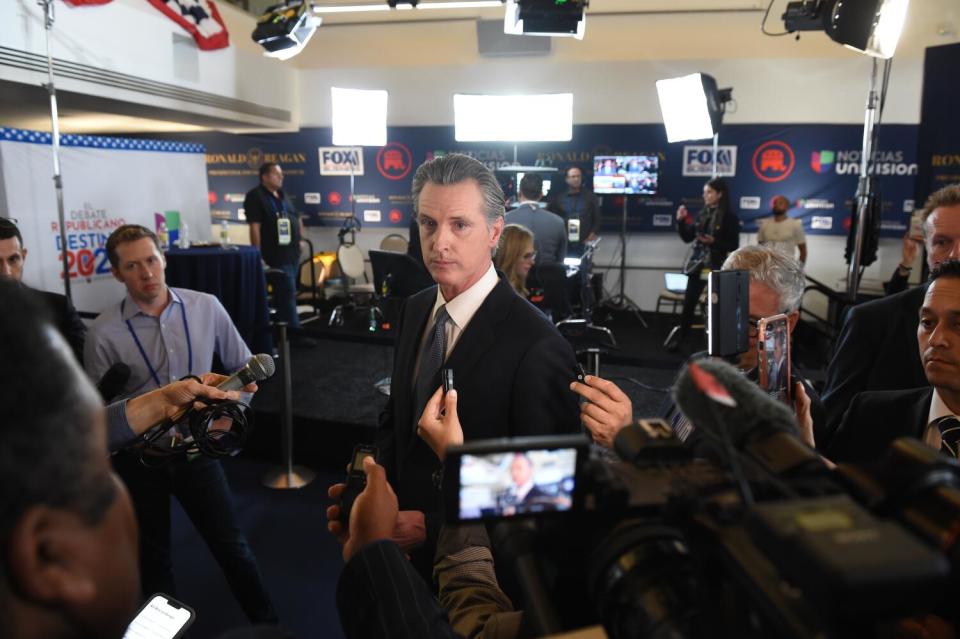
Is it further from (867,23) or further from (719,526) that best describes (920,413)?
(867,23)

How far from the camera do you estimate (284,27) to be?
5090 mm

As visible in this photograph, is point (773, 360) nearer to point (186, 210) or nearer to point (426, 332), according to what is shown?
point (426, 332)

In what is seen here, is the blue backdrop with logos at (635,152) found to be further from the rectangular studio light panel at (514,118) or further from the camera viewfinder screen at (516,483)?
the camera viewfinder screen at (516,483)

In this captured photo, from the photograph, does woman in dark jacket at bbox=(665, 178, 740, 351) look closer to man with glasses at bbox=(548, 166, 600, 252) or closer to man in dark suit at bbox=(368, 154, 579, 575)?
man with glasses at bbox=(548, 166, 600, 252)

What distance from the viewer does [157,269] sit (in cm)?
226

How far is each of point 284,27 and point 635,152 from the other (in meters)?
4.32

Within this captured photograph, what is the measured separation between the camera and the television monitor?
7.36 metres

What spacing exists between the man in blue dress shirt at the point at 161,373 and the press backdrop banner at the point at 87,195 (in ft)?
9.18

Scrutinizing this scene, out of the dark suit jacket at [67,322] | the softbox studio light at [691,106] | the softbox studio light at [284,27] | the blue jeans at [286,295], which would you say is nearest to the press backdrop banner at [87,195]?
the blue jeans at [286,295]

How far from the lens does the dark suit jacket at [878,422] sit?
4.99 feet

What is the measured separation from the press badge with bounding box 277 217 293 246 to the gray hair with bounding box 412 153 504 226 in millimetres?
4617

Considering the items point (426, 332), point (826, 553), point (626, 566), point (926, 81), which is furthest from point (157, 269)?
point (926, 81)

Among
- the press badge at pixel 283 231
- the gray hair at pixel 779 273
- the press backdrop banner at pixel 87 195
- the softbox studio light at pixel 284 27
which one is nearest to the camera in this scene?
the gray hair at pixel 779 273

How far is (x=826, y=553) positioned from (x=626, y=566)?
21 centimetres
